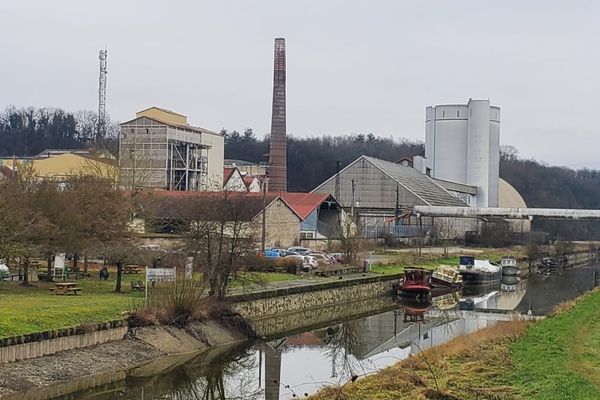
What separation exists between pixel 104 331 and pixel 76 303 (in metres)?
2.71

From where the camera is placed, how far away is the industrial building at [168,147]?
72188 millimetres

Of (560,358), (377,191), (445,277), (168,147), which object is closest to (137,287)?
(560,358)

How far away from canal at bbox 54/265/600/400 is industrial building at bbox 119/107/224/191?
32.6m

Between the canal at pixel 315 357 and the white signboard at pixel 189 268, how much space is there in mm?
3311

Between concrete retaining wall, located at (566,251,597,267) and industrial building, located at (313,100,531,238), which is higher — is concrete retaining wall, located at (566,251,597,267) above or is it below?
below

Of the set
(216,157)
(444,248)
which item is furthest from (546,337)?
(216,157)

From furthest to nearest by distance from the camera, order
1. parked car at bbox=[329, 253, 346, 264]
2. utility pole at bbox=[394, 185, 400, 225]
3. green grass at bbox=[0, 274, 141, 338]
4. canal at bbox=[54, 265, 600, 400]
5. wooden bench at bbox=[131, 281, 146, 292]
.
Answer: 1. utility pole at bbox=[394, 185, 400, 225]
2. parked car at bbox=[329, 253, 346, 264]
3. wooden bench at bbox=[131, 281, 146, 292]
4. green grass at bbox=[0, 274, 141, 338]
5. canal at bbox=[54, 265, 600, 400]

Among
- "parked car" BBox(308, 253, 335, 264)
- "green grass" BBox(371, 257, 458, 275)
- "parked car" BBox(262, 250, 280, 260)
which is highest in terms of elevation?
"parked car" BBox(262, 250, 280, 260)

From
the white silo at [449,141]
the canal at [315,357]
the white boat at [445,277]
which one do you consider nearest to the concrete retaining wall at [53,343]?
the canal at [315,357]

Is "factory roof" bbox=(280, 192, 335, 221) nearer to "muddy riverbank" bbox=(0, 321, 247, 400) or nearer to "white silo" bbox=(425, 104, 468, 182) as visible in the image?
"muddy riverbank" bbox=(0, 321, 247, 400)

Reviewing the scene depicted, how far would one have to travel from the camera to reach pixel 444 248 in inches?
3009

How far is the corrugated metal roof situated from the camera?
86.9 m

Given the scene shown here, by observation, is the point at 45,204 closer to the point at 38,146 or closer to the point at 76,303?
the point at 76,303

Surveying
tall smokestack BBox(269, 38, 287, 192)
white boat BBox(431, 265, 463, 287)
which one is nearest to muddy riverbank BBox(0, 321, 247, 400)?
white boat BBox(431, 265, 463, 287)
